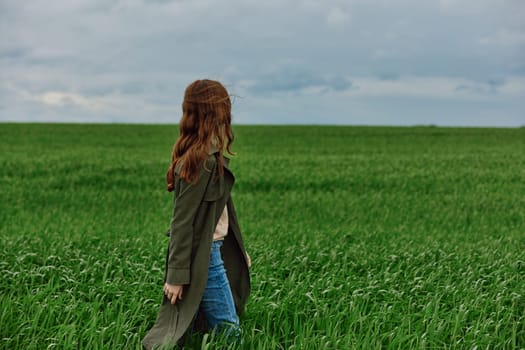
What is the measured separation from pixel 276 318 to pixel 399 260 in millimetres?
2776

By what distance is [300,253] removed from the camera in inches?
296

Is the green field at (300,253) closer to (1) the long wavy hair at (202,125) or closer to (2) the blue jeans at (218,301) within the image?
(2) the blue jeans at (218,301)

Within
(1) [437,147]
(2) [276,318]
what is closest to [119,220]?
(2) [276,318]

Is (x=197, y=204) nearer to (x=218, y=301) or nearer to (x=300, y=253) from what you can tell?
(x=218, y=301)

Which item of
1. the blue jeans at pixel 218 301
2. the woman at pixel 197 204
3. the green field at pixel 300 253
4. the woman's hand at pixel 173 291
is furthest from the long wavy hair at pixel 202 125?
the green field at pixel 300 253

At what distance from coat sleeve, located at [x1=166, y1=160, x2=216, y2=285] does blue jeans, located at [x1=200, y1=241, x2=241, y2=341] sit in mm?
233

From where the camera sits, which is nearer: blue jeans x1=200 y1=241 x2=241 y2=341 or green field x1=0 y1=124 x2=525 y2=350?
blue jeans x1=200 y1=241 x2=241 y2=341

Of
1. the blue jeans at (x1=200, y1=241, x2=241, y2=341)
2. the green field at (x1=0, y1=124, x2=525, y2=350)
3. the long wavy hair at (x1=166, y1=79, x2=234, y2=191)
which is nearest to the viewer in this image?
the long wavy hair at (x1=166, y1=79, x2=234, y2=191)

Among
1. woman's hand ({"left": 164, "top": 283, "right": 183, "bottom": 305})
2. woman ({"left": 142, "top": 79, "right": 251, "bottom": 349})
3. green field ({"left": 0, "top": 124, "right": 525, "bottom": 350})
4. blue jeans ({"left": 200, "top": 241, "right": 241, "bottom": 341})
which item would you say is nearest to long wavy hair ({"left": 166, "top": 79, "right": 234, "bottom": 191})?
woman ({"left": 142, "top": 79, "right": 251, "bottom": 349})

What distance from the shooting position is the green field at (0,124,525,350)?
16.4ft

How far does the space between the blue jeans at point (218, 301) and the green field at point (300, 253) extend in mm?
286

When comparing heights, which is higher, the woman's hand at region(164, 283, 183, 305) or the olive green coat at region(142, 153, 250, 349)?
the olive green coat at region(142, 153, 250, 349)

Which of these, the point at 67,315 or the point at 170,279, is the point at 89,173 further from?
the point at 170,279

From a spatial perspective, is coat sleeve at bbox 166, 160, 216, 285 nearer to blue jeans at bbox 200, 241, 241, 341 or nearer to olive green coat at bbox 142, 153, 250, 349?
olive green coat at bbox 142, 153, 250, 349
